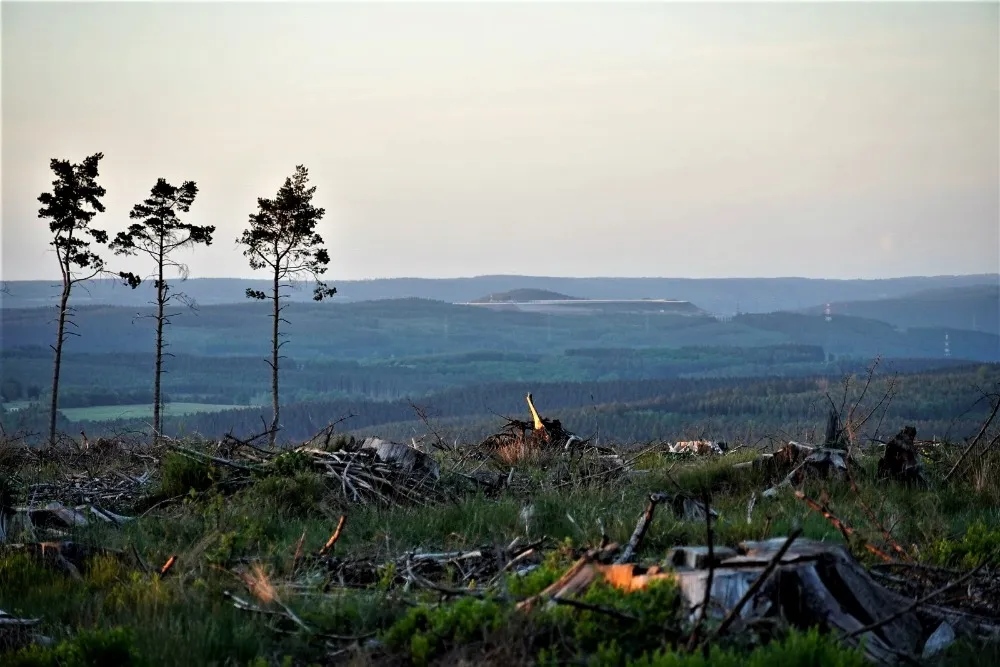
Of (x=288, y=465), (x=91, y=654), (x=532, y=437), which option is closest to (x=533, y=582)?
(x=91, y=654)

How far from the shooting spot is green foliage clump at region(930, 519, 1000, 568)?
23.2 feet

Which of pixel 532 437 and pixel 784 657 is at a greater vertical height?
pixel 784 657

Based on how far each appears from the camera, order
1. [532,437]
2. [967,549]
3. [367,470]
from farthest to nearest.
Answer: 1. [532,437]
2. [367,470]
3. [967,549]

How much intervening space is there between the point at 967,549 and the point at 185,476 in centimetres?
792

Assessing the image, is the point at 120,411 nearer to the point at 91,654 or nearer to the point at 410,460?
the point at 410,460

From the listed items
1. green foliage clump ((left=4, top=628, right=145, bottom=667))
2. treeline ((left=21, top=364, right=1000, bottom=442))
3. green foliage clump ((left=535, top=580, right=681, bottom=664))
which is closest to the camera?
green foliage clump ((left=535, top=580, right=681, bottom=664))

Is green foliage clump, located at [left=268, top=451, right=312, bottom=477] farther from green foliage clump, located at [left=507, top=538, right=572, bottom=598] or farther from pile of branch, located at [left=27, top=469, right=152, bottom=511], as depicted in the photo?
green foliage clump, located at [left=507, top=538, right=572, bottom=598]

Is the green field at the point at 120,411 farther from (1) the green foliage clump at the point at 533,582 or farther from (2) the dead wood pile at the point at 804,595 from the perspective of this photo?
(2) the dead wood pile at the point at 804,595

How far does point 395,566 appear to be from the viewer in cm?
703

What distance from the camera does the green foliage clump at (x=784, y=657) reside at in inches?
173

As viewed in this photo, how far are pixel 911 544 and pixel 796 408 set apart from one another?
97656 mm

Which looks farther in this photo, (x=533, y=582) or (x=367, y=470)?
(x=367, y=470)

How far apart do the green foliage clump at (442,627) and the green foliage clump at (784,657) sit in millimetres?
796

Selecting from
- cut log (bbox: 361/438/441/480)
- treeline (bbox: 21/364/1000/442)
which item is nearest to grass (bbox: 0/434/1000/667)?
cut log (bbox: 361/438/441/480)
